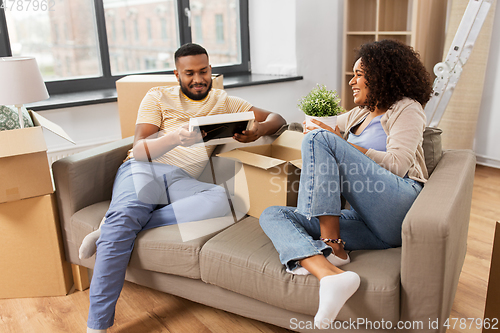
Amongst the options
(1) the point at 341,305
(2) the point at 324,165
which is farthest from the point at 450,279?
(2) the point at 324,165

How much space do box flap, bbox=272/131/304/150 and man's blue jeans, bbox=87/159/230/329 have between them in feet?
1.14

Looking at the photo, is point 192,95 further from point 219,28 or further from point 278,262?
point 219,28

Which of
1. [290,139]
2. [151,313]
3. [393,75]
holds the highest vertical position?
[393,75]

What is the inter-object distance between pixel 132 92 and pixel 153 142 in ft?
1.56

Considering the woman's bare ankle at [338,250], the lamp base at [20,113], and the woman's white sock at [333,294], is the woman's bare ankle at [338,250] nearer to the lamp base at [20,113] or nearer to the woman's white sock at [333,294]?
the woman's white sock at [333,294]

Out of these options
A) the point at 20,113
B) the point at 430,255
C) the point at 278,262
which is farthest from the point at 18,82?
the point at 430,255

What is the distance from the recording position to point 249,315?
1.41 meters

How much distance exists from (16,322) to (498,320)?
1.62 m

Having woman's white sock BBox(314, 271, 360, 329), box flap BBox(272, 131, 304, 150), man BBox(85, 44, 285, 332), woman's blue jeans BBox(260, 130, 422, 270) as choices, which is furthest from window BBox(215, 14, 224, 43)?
woman's white sock BBox(314, 271, 360, 329)

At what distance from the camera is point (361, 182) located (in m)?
1.27

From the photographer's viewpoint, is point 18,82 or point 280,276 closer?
point 280,276

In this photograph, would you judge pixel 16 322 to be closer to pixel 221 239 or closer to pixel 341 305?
pixel 221 239

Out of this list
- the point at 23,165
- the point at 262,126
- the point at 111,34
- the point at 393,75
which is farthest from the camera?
the point at 111,34

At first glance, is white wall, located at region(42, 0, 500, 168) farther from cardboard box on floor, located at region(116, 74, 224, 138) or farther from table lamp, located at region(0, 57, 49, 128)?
table lamp, located at region(0, 57, 49, 128)
